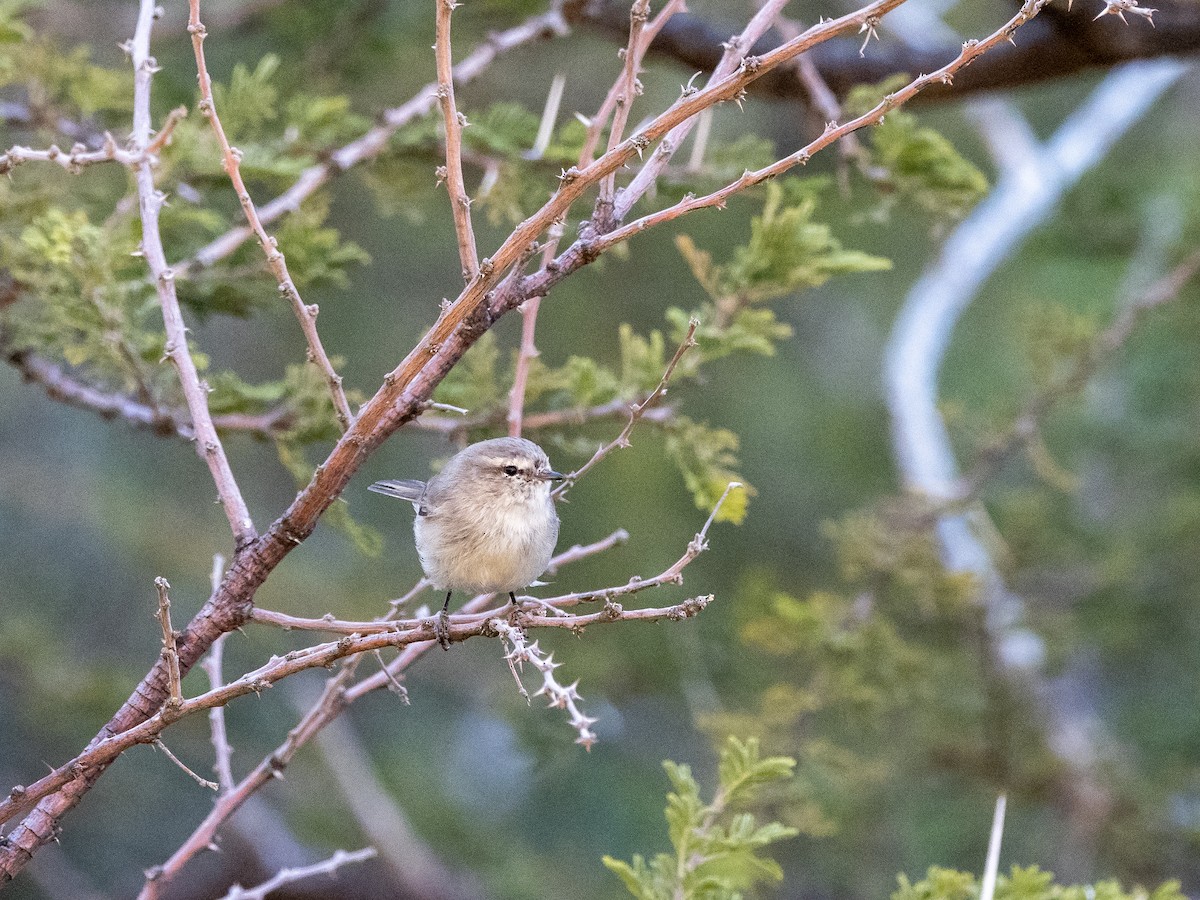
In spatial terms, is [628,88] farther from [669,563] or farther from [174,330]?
[669,563]

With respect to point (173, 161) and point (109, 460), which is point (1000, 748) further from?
point (109, 460)

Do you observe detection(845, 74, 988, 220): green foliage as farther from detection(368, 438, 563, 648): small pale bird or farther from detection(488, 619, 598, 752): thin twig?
detection(488, 619, 598, 752): thin twig

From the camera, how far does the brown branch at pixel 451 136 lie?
188 centimetres

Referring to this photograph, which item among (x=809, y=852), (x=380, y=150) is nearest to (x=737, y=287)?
(x=380, y=150)

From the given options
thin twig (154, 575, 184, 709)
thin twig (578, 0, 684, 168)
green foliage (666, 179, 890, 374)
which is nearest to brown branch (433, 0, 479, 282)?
thin twig (578, 0, 684, 168)

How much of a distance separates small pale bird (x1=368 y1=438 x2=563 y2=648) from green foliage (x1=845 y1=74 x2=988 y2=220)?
1414mm

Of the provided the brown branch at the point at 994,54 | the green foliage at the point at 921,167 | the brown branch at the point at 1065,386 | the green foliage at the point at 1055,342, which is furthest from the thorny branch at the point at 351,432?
the green foliage at the point at 1055,342

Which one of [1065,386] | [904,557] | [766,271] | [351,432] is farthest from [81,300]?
[1065,386]

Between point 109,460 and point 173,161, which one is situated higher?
point 109,460

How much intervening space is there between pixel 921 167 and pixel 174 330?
235 centimetres

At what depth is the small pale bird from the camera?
320 cm

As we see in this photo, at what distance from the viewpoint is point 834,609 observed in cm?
498

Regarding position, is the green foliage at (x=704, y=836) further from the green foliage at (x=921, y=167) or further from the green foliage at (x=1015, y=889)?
the green foliage at (x=921, y=167)

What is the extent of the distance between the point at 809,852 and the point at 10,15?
5264 millimetres
